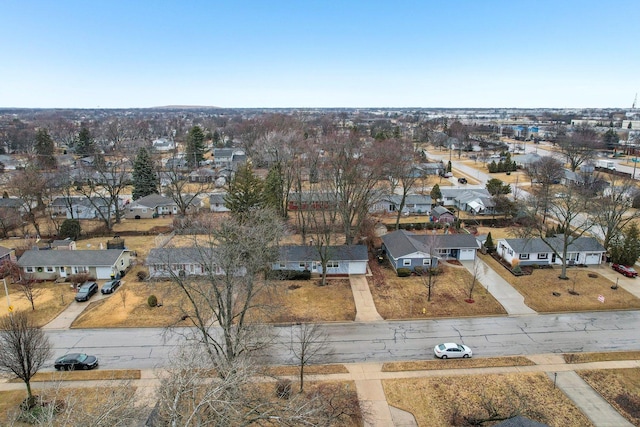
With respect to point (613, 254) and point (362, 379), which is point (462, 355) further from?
point (613, 254)

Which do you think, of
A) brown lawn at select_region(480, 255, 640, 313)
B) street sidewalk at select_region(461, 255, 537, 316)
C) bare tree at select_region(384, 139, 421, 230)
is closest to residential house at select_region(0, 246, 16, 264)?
bare tree at select_region(384, 139, 421, 230)

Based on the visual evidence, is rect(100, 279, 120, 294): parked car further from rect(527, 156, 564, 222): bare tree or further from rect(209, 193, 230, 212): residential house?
rect(527, 156, 564, 222): bare tree

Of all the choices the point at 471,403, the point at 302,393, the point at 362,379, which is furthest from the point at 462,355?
the point at 302,393

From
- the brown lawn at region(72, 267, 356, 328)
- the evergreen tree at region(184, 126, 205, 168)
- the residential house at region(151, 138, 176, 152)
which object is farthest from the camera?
the residential house at region(151, 138, 176, 152)

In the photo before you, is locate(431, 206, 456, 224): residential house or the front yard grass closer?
the front yard grass

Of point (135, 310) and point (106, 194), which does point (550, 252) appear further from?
point (106, 194)

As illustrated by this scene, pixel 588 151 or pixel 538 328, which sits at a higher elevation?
pixel 588 151
